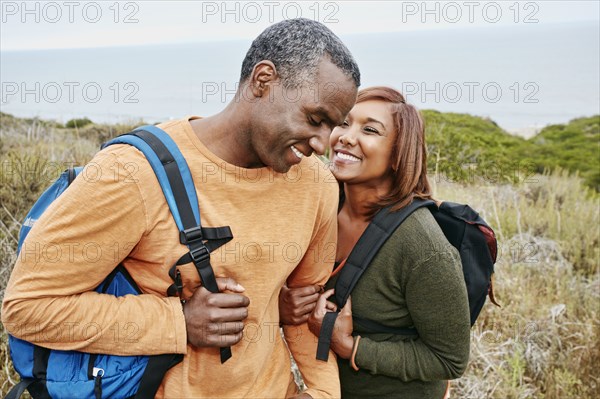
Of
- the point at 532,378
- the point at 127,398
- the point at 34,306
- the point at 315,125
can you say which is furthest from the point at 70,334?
the point at 532,378

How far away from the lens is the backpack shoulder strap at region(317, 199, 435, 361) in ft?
6.85

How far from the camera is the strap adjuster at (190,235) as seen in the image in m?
1.51

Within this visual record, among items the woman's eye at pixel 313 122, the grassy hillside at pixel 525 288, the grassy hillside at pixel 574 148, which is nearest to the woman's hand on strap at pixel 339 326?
the woman's eye at pixel 313 122

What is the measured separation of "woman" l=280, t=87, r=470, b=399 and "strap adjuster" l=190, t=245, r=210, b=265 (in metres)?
0.62

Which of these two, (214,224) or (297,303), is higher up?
(214,224)

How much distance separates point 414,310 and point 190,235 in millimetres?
1004

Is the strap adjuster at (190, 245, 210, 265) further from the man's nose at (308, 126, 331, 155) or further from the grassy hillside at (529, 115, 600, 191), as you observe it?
the grassy hillside at (529, 115, 600, 191)

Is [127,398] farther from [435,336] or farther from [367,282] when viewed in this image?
[435,336]

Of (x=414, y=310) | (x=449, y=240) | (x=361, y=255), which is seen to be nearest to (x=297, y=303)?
(x=361, y=255)

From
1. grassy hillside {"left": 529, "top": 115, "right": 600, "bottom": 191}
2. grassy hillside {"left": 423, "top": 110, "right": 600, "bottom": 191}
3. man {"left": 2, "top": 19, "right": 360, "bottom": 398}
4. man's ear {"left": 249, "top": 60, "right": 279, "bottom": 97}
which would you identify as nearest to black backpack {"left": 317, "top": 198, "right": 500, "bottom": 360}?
man {"left": 2, "top": 19, "right": 360, "bottom": 398}

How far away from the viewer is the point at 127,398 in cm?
161

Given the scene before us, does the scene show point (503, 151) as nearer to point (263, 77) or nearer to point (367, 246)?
point (367, 246)

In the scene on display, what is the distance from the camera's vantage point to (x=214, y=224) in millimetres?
1599

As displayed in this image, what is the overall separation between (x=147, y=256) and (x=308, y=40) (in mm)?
825
